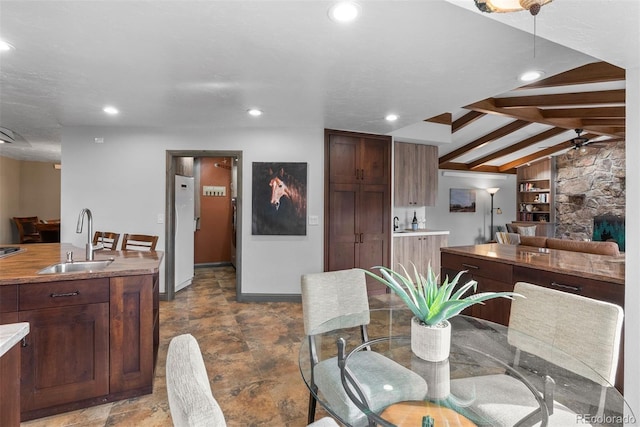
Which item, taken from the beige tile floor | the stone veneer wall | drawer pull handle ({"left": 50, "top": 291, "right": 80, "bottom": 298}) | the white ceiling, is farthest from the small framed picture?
drawer pull handle ({"left": 50, "top": 291, "right": 80, "bottom": 298})

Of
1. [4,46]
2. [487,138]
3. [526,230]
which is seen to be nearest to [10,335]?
[4,46]

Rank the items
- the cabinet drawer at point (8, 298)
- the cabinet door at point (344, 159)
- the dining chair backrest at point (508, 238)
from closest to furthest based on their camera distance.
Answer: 1. the cabinet drawer at point (8, 298)
2. the cabinet door at point (344, 159)
3. the dining chair backrest at point (508, 238)

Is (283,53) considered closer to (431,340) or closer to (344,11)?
(344,11)

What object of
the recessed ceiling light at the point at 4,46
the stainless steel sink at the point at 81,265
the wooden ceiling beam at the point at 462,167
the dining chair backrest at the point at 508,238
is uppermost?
the wooden ceiling beam at the point at 462,167

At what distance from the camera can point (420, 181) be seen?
5355 mm


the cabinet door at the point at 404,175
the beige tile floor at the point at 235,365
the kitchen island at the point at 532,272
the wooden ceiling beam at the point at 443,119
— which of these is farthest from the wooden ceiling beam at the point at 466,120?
the beige tile floor at the point at 235,365

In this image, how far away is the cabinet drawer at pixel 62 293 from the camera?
1864mm

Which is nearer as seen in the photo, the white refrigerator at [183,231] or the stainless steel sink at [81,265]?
the stainless steel sink at [81,265]

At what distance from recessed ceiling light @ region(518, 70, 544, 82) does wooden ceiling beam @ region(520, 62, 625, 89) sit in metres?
0.85

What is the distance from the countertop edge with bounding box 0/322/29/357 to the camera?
3.11 feet

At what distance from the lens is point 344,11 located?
5.49ft

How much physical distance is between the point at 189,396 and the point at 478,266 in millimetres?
2888

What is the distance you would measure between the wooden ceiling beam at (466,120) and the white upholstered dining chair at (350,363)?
4.24m

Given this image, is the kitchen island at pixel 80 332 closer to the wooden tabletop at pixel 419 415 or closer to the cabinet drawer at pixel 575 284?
the wooden tabletop at pixel 419 415
